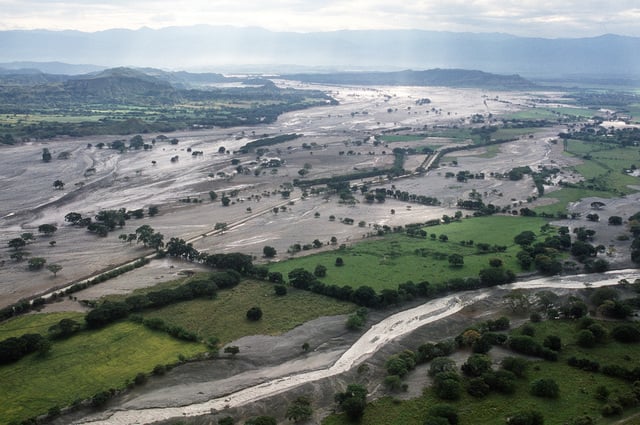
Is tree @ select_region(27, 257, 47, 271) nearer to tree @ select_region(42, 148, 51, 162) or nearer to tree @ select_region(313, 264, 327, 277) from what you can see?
tree @ select_region(313, 264, 327, 277)

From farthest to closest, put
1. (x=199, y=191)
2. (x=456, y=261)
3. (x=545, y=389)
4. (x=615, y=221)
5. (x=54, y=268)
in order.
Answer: (x=199, y=191) → (x=615, y=221) → (x=456, y=261) → (x=54, y=268) → (x=545, y=389)

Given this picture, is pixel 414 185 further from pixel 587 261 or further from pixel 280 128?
pixel 280 128

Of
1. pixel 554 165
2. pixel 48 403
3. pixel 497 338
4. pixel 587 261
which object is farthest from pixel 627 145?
pixel 48 403

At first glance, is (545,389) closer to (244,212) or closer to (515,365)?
(515,365)

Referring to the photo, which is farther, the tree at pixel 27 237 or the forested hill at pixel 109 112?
the forested hill at pixel 109 112

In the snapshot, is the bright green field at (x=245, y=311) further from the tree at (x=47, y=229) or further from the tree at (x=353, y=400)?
the tree at (x=47, y=229)

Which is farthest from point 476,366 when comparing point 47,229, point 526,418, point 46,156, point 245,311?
point 46,156

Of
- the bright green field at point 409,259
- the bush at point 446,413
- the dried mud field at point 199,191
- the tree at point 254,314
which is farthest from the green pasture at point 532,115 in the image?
the bush at point 446,413
